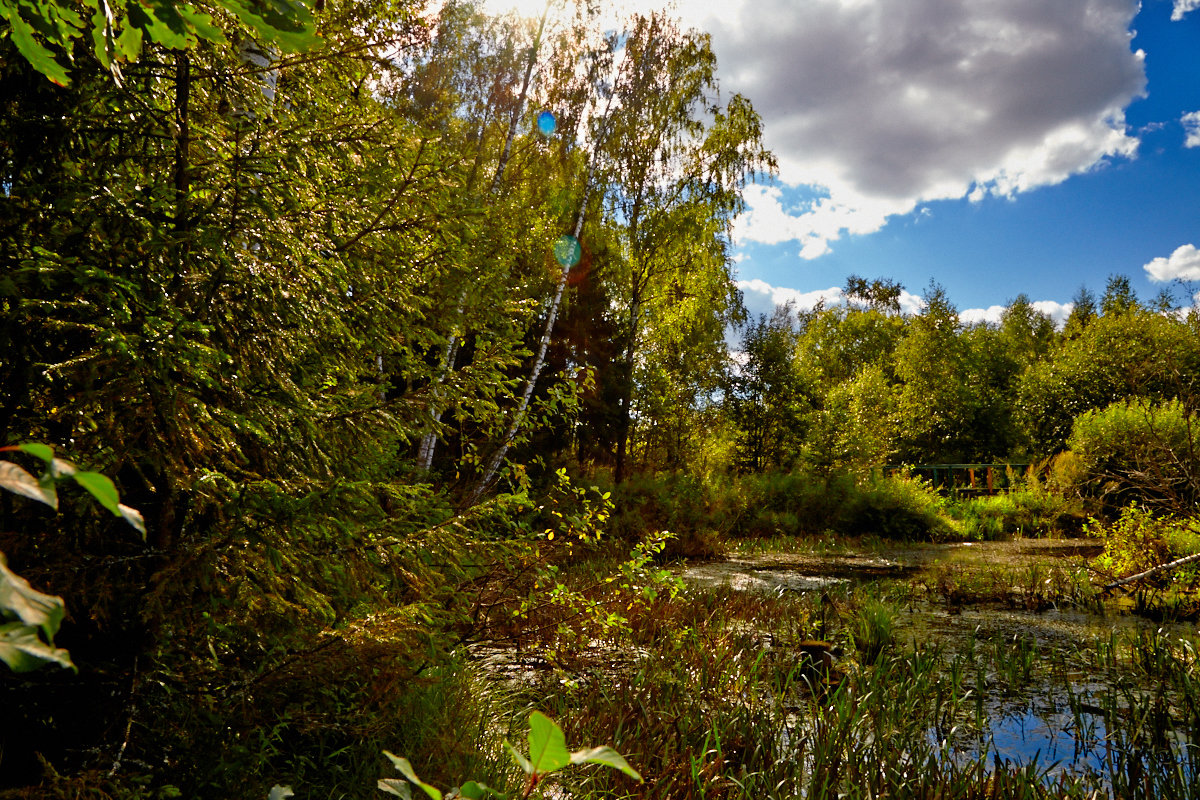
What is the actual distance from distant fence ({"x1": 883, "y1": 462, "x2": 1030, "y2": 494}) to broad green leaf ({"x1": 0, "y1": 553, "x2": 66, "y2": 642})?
66.4 feet

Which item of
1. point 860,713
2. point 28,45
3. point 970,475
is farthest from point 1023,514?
point 28,45

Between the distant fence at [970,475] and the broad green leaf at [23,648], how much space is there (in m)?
20.2

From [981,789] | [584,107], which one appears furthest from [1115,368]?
[981,789]

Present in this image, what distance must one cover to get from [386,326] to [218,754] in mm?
1671

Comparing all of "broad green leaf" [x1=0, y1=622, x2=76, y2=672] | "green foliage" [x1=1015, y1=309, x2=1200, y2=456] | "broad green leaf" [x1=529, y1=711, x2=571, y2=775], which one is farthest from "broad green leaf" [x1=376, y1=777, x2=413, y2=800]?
"green foliage" [x1=1015, y1=309, x2=1200, y2=456]

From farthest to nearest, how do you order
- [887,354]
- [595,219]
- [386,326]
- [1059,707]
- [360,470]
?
[887,354] → [595,219] → [1059,707] → [386,326] → [360,470]

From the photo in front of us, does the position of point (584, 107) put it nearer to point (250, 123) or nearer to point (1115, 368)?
point (250, 123)

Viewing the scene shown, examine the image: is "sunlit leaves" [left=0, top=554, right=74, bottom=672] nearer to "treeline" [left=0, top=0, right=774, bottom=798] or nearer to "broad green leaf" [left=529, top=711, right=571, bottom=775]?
"broad green leaf" [left=529, top=711, right=571, bottom=775]

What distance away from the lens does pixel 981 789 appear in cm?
323

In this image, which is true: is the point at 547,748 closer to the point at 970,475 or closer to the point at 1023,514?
the point at 1023,514

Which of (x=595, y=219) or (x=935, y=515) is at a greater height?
(x=595, y=219)

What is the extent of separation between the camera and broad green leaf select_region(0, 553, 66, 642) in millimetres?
471

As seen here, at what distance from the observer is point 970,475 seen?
22.2m

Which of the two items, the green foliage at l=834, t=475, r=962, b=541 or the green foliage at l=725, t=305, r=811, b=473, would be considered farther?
the green foliage at l=725, t=305, r=811, b=473
